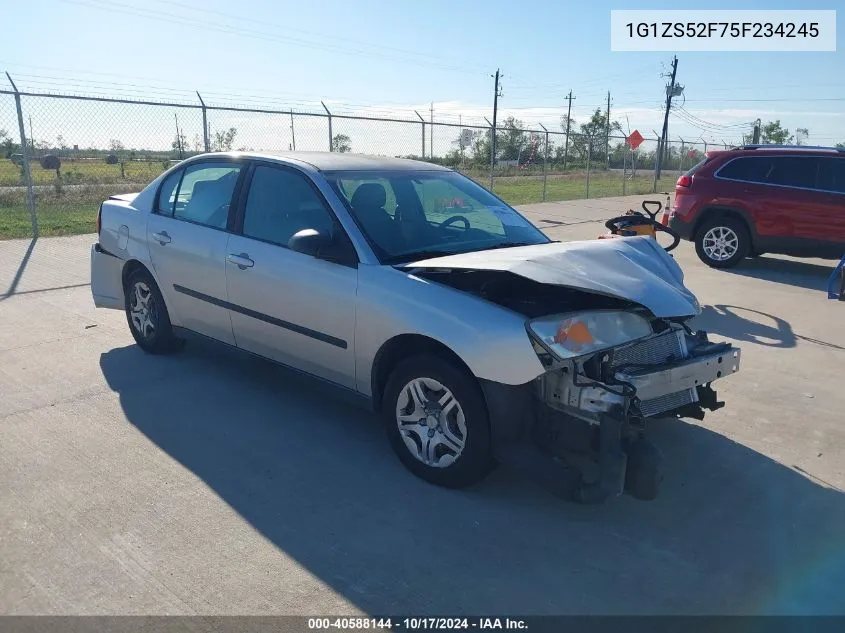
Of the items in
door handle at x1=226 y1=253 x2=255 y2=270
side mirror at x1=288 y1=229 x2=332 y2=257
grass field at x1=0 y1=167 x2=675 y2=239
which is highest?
side mirror at x1=288 y1=229 x2=332 y2=257

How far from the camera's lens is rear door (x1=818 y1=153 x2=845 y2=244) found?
9.21 meters

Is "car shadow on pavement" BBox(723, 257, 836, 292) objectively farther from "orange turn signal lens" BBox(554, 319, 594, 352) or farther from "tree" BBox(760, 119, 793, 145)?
"tree" BBox(760, 119, 793, 145)

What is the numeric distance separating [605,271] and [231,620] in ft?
7.78

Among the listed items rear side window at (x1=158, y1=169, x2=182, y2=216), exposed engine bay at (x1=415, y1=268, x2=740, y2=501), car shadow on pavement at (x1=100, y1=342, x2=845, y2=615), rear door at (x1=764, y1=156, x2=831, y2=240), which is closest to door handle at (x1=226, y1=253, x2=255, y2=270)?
car shadow on pavement at (x1=100, y1=342, x2=845, y2=615)

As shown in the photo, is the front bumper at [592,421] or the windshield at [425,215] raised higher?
the windshield at [425,215]

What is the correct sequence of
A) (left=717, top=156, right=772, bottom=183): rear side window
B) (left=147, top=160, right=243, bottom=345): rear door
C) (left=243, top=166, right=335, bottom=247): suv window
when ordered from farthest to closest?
(left=717, top=156, right=772, bottom=183): rear side window, (left=147, top=160, right=243, bottom=345): rear door, (left=243, top=166, right=335, bottom=247): suv window

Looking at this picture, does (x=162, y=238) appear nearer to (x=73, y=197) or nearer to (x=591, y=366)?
(x=591, y=366)

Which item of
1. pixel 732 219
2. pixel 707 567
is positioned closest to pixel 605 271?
pixel 707 567

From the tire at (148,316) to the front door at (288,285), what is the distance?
100 cm

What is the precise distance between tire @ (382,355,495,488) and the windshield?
723mm

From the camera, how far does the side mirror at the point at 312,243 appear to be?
380 centimetres

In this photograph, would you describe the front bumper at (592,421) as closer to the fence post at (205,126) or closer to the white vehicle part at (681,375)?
the white vehicle part at (681,375)

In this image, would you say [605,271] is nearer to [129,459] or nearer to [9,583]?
[129,459]

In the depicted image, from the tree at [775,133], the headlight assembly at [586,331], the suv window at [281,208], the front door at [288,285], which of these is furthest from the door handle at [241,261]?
the tree at [775,133]
